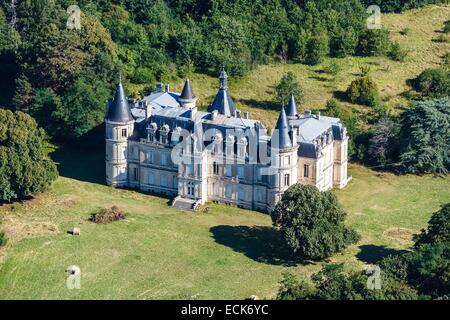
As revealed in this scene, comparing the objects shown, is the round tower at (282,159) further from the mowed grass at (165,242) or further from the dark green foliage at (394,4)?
the dark green foliage at (394,4)

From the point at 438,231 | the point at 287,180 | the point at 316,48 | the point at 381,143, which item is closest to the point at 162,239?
the point at 287,180

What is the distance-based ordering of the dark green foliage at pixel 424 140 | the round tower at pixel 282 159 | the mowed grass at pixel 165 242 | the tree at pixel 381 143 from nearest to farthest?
the mowed grass at pixel 165 242, the round tower at pixel 282 159, the dark green foliage at pixel 424 140, the tree at pixel 381 143

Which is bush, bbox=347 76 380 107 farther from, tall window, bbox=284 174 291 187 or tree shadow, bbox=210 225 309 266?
tree shadow, bbox=210 225 309 266

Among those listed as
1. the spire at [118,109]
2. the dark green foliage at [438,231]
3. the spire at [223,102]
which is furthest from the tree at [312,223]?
the spire at [118,109]

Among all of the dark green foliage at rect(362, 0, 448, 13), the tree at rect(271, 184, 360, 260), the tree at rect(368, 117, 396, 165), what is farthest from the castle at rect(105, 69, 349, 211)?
the dark green foliage at rect(362, 0, 448, 13)

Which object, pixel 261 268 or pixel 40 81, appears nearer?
pixel 261 268

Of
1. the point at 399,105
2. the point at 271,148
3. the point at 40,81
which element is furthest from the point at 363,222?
the point at 40,81
